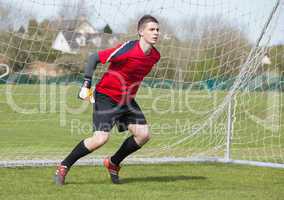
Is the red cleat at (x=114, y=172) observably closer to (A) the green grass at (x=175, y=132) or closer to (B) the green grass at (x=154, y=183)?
(B) the green grass at (x=154, y=183)

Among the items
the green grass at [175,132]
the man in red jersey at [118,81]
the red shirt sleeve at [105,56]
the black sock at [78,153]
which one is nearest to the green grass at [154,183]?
the black sock at [78,153]

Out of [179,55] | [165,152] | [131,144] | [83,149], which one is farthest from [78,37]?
[83,149]

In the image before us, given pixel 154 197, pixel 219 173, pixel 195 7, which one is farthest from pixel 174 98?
pixel 154 197

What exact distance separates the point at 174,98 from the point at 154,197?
675cm

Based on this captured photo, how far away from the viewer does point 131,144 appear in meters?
7.35

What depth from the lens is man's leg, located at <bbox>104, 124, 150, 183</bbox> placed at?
7262mm

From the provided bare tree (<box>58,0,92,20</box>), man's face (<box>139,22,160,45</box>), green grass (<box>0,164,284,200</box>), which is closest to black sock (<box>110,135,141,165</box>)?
green grass (<box>0,164,284,200</box>)

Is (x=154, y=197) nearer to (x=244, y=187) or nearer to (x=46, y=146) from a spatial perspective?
(x=244, y=187)

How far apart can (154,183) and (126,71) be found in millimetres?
1270

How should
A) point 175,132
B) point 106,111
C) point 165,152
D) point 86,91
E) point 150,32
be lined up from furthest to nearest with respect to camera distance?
point 175,132 → point 165,152 → point 106,111 → point 150,32 → point 86,91

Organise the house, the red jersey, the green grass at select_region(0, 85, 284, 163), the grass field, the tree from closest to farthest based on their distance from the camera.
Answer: the grass field
the red jersey
the house
the tree
the green grass at select_region(0, 85, 284, 163)

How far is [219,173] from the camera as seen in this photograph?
8.38 m

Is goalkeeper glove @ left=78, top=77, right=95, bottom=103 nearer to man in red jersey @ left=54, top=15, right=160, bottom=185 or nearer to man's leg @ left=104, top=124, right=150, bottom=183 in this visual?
man in red jersey @ left=54, top=15, right=160, bottom=185

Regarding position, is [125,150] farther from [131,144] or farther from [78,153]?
[78,153]
